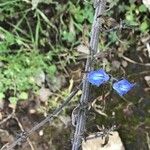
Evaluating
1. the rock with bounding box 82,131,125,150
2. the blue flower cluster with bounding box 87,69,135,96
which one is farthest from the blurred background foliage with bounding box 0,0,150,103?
the blue flower cluster with bounding box 87,69,135,96

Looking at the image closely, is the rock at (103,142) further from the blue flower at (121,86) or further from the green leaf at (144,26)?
the blue flower at (121,86)

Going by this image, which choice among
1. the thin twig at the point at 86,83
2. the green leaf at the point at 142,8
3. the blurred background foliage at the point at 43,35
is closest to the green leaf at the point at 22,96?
the blurred background foliage at the point at 43,35

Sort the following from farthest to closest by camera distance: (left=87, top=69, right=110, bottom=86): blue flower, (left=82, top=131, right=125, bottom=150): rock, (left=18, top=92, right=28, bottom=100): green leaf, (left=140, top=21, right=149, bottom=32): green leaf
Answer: (left=140, top=21, right=149, bottom=32): green leaf < (left=18, top=92, right=28, bottom=100): green leaf < (left=82, top=131, right=125, bottom=150): rock < (left=87, top=69, right=110, bottom=86): blue flower

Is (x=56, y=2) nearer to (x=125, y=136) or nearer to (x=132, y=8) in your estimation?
(x=132, y=8)

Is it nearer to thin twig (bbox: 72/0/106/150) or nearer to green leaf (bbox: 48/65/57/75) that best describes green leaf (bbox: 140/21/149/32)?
green leaf (bbox: 48/65/57/75)

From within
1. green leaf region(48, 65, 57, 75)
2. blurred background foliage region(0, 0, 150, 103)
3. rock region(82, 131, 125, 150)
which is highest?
blurred background foliage region(0, 0, 150, 103)

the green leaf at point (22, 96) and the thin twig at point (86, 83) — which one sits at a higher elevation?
the thin twig at point (86, 83)

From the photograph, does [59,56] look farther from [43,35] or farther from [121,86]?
[121,86]

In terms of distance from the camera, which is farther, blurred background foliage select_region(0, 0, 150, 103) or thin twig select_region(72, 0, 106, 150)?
blurred background foliage select_region(0, 0, 150, 103)

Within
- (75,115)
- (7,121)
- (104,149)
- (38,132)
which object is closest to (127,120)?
(104,149)
